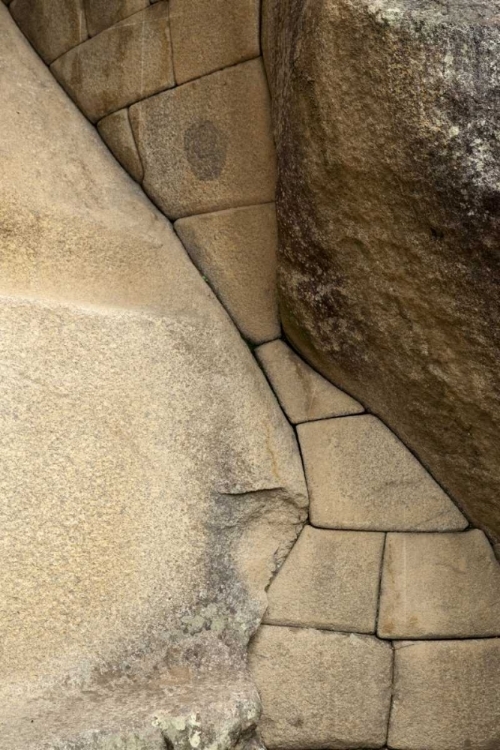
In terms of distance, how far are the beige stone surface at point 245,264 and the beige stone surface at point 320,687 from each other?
80cm

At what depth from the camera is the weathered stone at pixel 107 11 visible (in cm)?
248

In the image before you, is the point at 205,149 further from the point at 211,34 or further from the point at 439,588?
the point at 439,588

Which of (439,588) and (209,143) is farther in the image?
(209,143)

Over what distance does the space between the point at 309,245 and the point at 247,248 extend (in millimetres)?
A: 274

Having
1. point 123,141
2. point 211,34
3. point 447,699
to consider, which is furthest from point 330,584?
point 211,34

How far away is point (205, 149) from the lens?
2.38 metres

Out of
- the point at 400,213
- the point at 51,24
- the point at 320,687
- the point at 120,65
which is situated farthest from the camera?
the point at 51,24

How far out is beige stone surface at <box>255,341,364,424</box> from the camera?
2281 millimetres

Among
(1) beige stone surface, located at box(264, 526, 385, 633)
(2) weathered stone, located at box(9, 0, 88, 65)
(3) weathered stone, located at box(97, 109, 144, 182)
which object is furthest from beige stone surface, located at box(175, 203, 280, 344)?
(2) weathered stone, located at box(9, 0, 88, 65)

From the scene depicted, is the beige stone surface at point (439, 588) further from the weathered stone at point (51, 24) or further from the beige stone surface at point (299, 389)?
the weathered stone at point (51, 24)

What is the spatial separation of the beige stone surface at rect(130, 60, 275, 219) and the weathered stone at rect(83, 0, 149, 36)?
27cm

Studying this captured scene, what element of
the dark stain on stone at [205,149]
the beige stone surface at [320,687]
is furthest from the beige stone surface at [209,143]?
the beige stone surface at [320,687]

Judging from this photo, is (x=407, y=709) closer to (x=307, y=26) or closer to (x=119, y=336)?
(x=119, y=336)

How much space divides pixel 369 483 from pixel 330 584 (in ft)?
0.90
